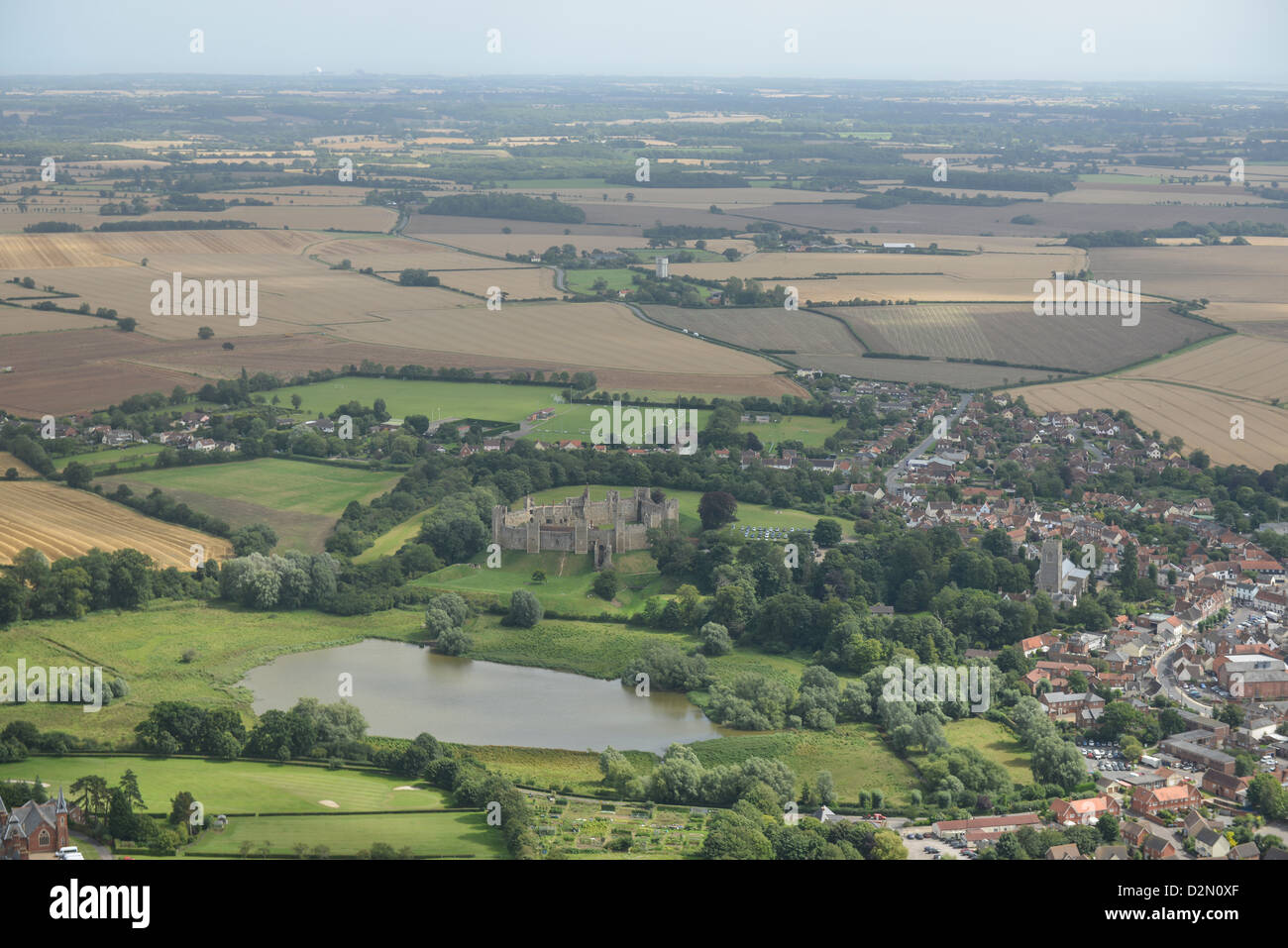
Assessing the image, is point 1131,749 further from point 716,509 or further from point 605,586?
point 716,509

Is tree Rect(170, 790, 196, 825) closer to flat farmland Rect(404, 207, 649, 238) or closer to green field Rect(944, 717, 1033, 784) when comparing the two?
green field Rect(944, 717, 1033, 784)

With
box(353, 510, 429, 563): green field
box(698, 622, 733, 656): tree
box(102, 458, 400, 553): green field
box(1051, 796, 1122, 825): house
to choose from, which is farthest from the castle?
box(1051, 796, 1122, 825): house

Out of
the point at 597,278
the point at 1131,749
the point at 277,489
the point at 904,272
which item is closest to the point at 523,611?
the point at 277,489

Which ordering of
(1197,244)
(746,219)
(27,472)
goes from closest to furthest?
(27,472) < (1197,244) < (746,219)

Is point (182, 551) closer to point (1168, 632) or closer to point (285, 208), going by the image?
point (1168, 632)

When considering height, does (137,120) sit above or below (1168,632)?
above

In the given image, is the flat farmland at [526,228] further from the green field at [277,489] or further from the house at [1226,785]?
the house at [1226,785]
